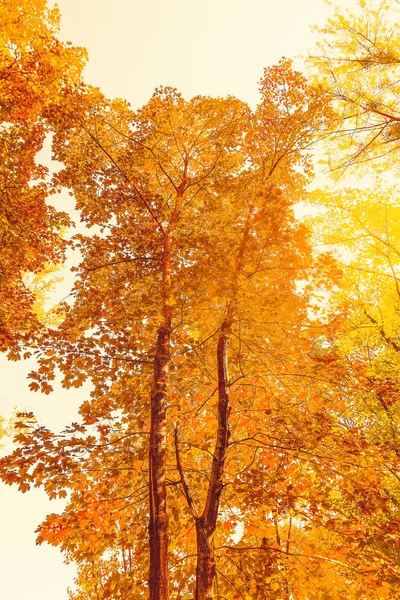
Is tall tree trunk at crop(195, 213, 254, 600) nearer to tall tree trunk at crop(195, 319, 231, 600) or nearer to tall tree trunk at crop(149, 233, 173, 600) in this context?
tall tree trunk at crop(195, 319, 231, 600)

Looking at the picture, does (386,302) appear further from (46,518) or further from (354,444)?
(46,518)

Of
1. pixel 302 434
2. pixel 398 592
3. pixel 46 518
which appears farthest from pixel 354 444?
pixel 46 518

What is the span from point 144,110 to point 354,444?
704 cm

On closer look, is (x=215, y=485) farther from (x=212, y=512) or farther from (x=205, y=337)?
(x=205, y=337)

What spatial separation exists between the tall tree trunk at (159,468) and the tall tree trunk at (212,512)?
480mm

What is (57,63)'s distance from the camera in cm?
945

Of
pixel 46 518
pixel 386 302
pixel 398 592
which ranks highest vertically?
pixel 386 302

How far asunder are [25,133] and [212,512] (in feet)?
33.1

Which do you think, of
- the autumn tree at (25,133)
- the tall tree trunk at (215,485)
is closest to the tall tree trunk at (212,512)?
the tall tree trunk at (215,485)

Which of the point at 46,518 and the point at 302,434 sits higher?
the point at 302,434

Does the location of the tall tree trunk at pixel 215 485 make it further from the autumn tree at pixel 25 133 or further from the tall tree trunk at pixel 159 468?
the autumn tree at pixel 25 133

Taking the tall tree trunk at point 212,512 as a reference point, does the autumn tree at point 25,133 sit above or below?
above

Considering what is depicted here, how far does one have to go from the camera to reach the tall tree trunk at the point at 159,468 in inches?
170

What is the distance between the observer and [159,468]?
16.2ft
